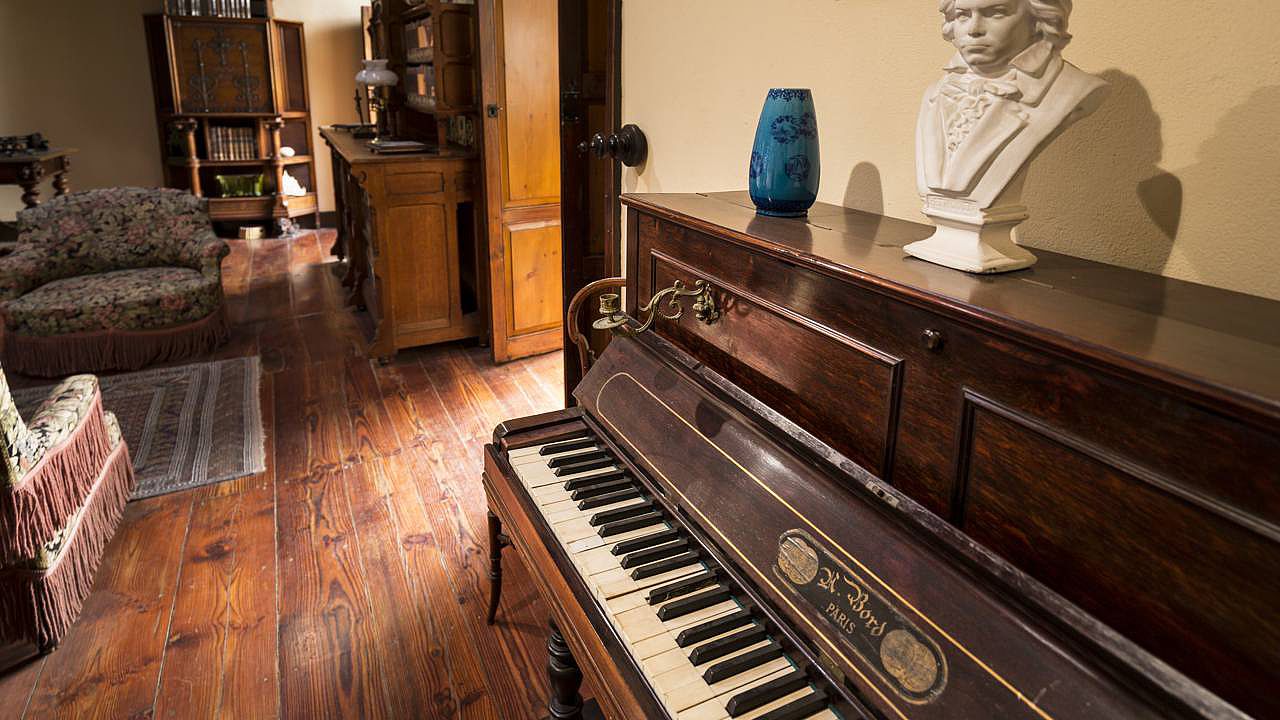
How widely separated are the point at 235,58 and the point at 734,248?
6.56m

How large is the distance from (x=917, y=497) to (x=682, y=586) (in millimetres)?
351

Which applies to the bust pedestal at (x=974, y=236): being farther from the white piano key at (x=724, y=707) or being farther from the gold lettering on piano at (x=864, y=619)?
the white piano key at (x=724, y=707)

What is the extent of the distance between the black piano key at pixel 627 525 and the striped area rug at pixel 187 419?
6.98 feet

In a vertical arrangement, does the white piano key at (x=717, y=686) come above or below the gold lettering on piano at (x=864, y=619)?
below

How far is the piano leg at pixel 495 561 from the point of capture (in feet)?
6.49

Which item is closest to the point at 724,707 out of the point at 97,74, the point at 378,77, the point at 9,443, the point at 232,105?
the point at 9,443

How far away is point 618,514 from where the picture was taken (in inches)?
51.7

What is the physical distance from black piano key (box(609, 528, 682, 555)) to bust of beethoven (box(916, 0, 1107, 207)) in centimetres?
63

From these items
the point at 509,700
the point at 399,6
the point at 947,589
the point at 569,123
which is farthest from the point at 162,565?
the point at 399,6

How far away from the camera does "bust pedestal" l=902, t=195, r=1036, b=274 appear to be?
95cm

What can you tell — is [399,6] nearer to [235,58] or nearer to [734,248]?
[235,58]

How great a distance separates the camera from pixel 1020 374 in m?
0.81

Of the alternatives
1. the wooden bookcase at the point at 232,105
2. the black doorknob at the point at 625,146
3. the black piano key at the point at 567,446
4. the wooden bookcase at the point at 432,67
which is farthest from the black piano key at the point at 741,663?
the wooden bookcase at the point at 232,105

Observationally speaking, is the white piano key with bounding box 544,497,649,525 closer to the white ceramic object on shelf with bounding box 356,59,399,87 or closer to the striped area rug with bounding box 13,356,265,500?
the striped area rug with bounding box 13,356,265,500
